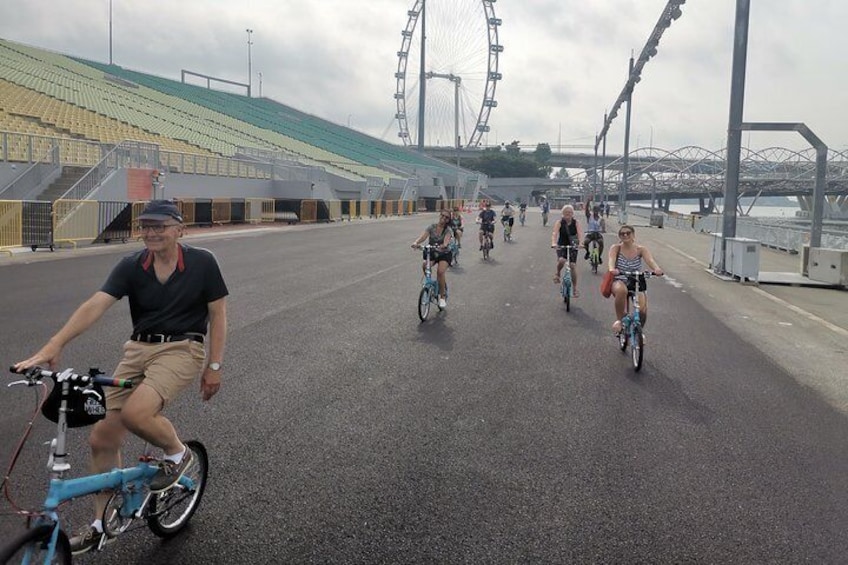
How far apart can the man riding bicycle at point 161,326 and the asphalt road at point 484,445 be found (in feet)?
1.93

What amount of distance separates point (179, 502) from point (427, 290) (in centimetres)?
687

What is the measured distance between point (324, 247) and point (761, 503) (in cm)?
1949

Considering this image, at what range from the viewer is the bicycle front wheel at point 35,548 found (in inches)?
96.0

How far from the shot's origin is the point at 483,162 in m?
151

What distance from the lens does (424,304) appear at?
1014 cm

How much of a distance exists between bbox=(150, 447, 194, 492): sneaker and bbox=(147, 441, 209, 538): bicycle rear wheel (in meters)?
0.05

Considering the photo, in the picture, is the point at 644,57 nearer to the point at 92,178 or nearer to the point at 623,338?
the point at 92,178

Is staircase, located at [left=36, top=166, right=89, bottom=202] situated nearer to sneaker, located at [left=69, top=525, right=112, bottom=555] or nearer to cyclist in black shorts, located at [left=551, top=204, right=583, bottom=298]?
cyclist in black shorts, located at [left=551, top=204, right=583, bottom=298]

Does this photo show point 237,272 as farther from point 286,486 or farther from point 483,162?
point 483,162

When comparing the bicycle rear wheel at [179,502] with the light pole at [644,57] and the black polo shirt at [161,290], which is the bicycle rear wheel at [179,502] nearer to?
the black polo shirt at [161,290]

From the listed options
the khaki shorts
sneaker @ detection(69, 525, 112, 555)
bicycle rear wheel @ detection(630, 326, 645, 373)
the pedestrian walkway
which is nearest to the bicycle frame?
sneaker @ detection(69, 525, 112, 555)

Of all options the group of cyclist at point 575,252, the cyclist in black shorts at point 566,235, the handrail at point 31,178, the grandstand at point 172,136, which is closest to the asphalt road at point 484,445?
the group of cyclist at point 575,252

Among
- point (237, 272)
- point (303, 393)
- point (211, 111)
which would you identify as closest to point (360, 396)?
point (303, 393)

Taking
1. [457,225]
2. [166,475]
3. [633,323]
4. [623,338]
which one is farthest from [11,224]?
[166,475]
